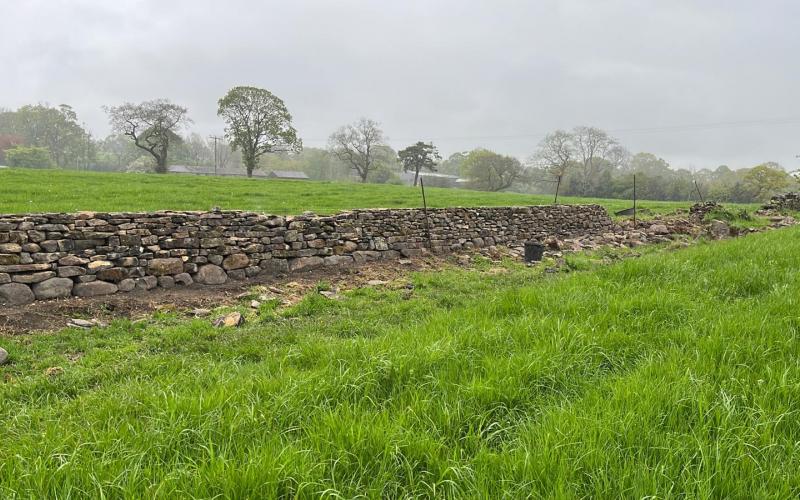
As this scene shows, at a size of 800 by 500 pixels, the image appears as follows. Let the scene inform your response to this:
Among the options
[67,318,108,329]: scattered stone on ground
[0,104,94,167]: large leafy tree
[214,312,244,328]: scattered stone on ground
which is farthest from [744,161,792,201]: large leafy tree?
[0,104,94,167]: large leafy tree

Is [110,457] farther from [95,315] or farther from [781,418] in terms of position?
[95,315]

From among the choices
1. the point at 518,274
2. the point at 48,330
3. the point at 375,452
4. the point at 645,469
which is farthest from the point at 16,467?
the point at 518,274

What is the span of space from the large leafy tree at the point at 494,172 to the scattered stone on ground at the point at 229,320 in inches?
2304

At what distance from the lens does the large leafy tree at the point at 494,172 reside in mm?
61500

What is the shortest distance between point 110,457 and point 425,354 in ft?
6.91

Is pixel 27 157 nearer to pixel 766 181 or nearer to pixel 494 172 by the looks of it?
pixel 494 172

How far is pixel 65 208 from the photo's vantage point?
10.1 m

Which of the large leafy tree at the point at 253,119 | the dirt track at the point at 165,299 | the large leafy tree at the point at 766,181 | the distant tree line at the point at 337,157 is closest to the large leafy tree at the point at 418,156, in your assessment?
the distant tree line at the point at 337,157

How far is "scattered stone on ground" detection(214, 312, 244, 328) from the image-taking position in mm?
5357

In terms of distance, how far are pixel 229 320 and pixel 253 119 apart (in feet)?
147

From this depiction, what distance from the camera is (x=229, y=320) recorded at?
5434 mm

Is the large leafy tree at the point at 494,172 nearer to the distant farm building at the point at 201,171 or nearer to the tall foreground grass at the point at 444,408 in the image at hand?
the distant farm building at the point at 201,171

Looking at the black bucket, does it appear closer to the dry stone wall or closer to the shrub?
the dry stone wall

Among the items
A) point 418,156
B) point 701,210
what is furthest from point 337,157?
point 701,210
